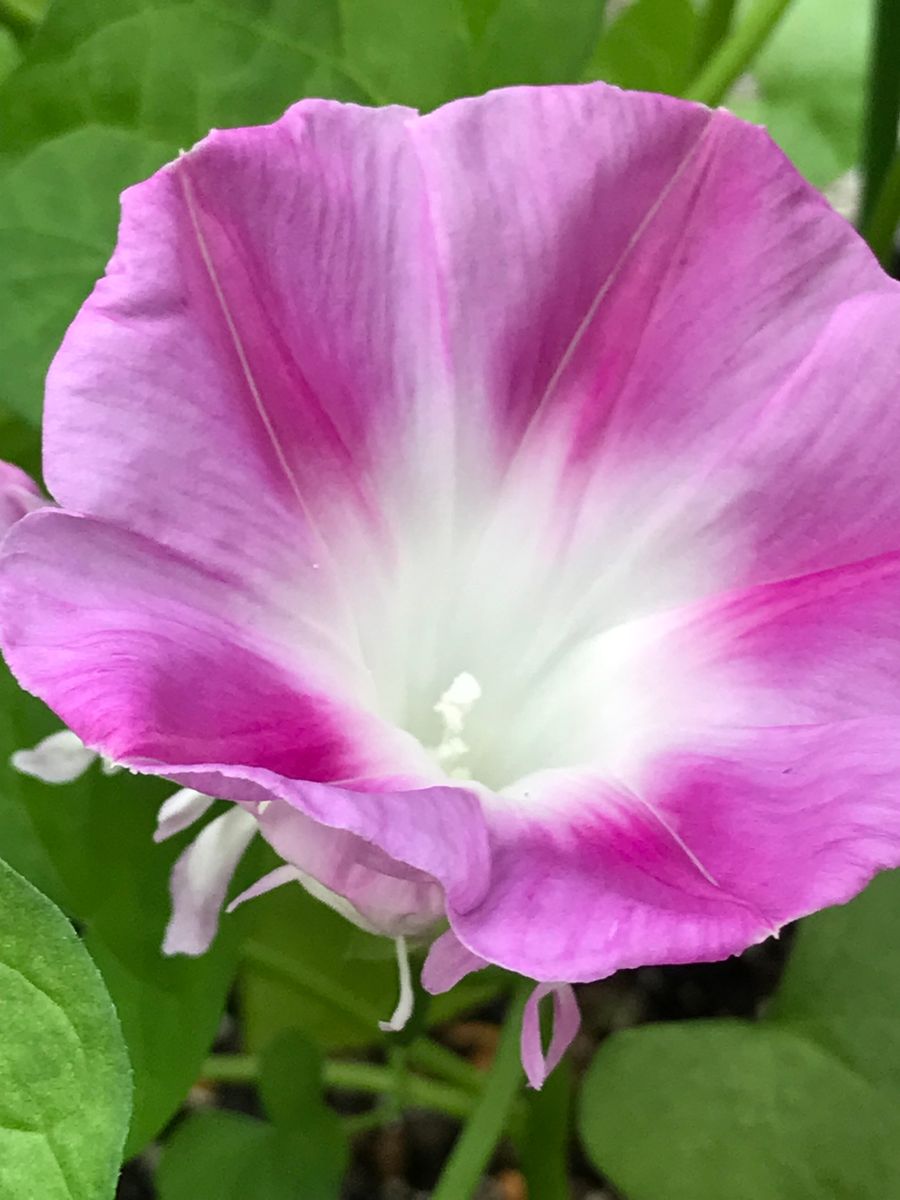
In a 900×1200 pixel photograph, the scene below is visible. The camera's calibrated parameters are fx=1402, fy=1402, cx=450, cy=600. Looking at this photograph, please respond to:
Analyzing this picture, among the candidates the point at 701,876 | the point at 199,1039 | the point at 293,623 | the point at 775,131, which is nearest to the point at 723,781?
the point at 701,876

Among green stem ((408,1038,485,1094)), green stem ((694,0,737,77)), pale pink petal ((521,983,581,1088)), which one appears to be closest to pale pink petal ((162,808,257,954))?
pale pink petal ((521,983,581,1088))

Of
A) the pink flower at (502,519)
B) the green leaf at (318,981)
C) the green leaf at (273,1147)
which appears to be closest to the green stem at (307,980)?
the green leaf at (318,981)

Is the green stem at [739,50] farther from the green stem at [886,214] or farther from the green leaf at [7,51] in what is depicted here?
the green leaf at [7,51]

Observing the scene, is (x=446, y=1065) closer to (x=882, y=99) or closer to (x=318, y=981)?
(x=318, y=981)

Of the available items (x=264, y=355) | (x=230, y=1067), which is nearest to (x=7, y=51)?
(x=264, y=355)

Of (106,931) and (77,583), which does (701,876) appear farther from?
(106,931)

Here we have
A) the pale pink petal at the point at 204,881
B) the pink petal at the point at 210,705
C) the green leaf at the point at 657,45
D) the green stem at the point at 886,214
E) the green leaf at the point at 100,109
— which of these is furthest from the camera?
the green leaf at the point at 657,45

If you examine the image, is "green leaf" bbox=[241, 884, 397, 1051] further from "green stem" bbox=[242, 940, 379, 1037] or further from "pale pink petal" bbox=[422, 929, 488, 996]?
"pale pink petal" bbox=[422, 929, 488, 996]
